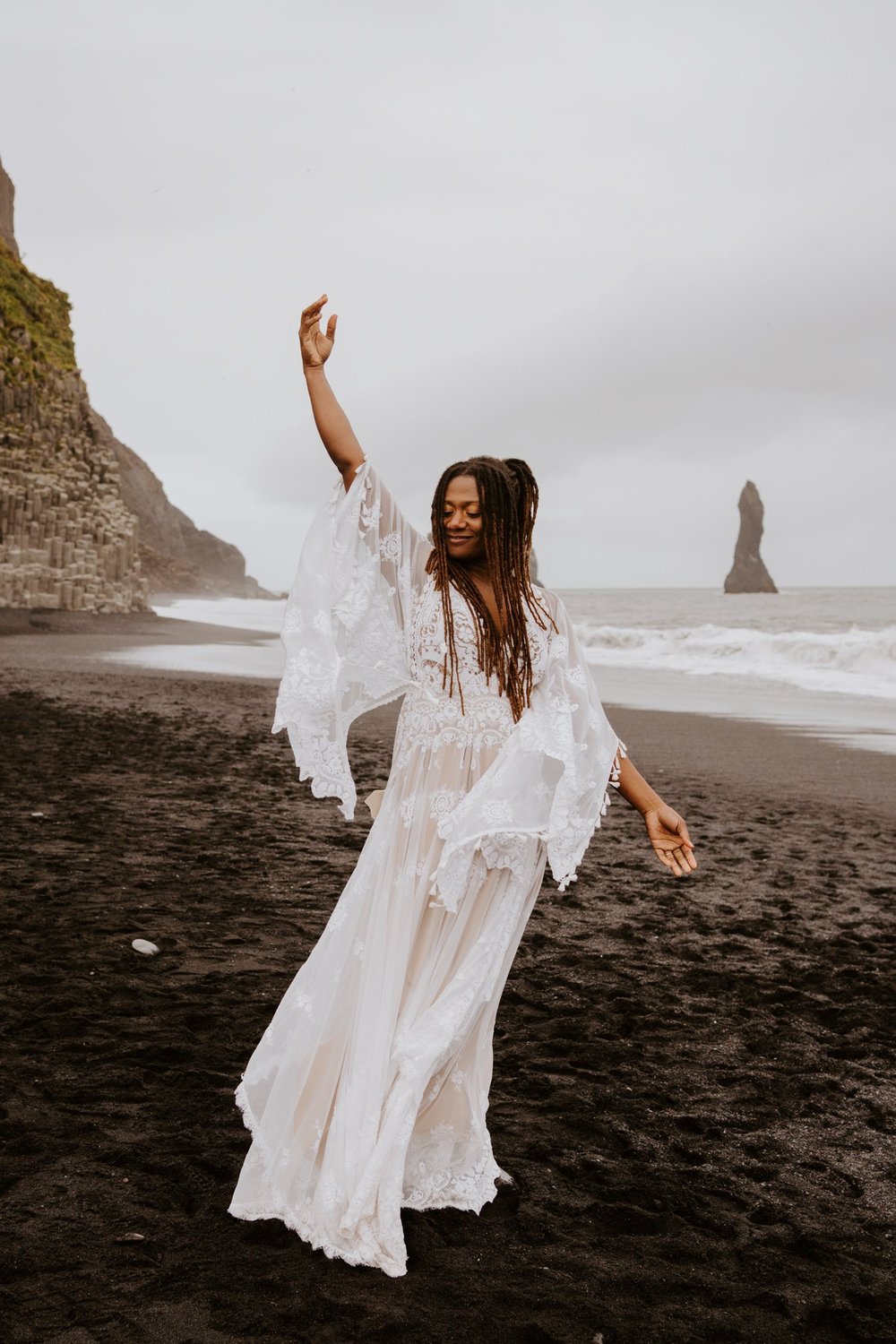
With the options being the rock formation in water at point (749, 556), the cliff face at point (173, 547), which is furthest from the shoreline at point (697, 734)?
the rock formation in water at point (749, 556)

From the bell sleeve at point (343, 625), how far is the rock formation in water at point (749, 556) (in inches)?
4572

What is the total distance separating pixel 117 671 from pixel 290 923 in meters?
14.1

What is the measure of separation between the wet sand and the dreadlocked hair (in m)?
1.42

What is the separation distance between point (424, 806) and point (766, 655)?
27.5 meters

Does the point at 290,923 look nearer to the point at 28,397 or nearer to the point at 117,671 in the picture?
the point at 117,671

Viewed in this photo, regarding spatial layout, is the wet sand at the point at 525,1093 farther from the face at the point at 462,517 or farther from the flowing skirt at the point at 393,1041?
the face at the point at 462,517

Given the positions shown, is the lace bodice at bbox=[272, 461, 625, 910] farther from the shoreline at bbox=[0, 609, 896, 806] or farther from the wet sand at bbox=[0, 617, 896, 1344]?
the shoreline at bbox=[0, 609, 896, 806]

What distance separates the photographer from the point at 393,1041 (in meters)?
2.80

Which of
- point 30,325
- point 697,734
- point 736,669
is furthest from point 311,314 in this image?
point 30,325

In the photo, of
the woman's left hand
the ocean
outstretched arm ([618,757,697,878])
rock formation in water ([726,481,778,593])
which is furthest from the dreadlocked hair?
rock formation in water ([726,481,778,593])

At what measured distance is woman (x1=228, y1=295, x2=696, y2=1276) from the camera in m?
2.80

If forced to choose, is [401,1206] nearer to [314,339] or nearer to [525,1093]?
[525,1093]

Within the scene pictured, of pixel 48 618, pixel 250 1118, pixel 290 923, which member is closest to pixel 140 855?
pixel 290 923

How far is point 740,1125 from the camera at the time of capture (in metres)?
3.58
